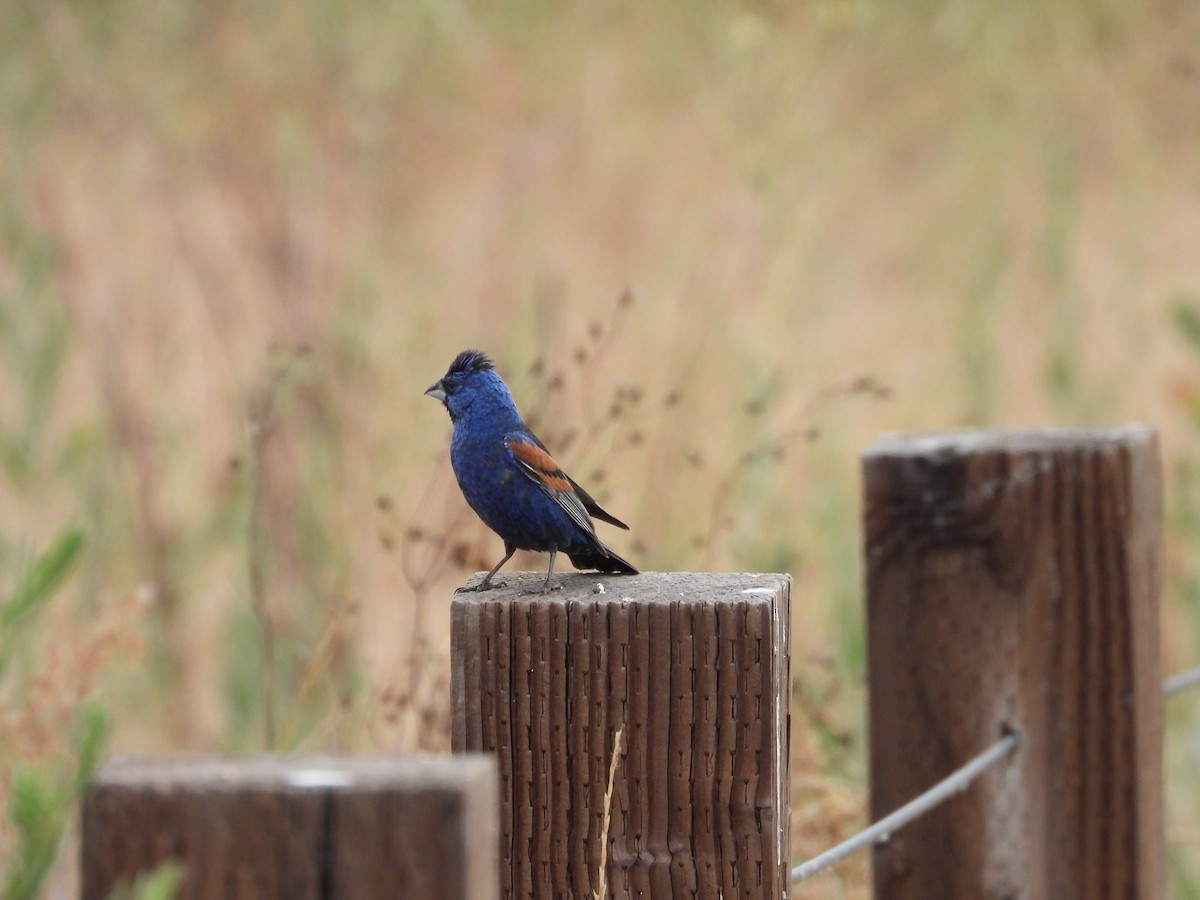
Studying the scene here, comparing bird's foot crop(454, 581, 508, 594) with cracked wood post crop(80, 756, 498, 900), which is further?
bird's foot crop(454, 581, 508, 594)

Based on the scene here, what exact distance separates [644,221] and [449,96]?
1.17 metres

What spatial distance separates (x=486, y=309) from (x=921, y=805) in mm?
2746

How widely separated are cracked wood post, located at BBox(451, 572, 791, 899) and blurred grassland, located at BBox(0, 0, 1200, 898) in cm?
105

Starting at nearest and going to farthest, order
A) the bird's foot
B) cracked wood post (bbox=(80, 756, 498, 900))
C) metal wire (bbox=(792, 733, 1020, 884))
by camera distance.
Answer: cracked wood post (bbox=(80, 756, 498, 900)) < the bird's foot < metal wire (bbox=(792, 733, 1020, 884))

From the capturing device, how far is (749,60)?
4320 mm

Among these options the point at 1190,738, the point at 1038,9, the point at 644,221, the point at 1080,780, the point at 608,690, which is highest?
the point at 1038,9

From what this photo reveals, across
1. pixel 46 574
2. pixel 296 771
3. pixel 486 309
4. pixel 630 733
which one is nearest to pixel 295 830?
pixel 296 771

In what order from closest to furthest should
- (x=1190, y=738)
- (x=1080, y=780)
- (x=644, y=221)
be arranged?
(x=1080, y=780) → (x=1190, y=738) → (x=644, y=221)

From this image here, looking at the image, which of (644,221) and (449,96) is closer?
(449,96)

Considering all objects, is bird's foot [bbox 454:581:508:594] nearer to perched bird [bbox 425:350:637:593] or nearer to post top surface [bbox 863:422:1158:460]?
perched bird [bbox 425:350:637:593]

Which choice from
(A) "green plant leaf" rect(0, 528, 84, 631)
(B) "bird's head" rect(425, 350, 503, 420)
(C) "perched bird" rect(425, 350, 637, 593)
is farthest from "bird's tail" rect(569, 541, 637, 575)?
(A) "green plant leaf" rect(0, 528, 84, 631)

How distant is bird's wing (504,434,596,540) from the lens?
1.91 m

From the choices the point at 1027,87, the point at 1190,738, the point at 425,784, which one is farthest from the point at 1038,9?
the point at 425,784

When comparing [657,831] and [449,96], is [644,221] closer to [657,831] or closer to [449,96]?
[449,96]
